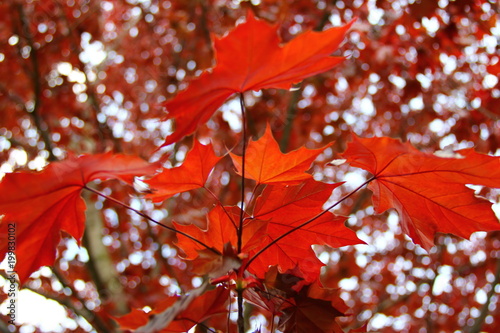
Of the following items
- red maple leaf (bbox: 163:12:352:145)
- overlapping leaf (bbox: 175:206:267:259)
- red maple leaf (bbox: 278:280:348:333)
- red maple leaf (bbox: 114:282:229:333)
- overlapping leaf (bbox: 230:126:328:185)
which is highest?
red maple leaf (bbox: 163:12:352:145)

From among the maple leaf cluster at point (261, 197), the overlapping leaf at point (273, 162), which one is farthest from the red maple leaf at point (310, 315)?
the overlapping leaf at point (273, 162)

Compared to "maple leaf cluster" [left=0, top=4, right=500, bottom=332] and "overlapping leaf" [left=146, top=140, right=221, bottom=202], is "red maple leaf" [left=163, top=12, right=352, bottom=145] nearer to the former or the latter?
"maple leaf cluster" [left=0, top=4, right=500, bottom=332]

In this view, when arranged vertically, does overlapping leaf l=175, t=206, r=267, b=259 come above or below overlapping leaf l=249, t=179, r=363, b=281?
above

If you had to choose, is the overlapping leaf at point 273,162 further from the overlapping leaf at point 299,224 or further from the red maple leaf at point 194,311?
the red maple leaf at point 194,311

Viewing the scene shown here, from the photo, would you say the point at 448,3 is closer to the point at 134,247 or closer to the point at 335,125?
the point at 335,125

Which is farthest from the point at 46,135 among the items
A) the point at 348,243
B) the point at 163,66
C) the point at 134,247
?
the point at 134,247

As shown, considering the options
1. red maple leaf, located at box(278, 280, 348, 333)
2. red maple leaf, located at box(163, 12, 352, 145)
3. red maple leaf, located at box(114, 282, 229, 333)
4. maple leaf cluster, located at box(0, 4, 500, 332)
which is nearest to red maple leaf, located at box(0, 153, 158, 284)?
maple leaf cluster, located at box(0, 4, 500, 332)
